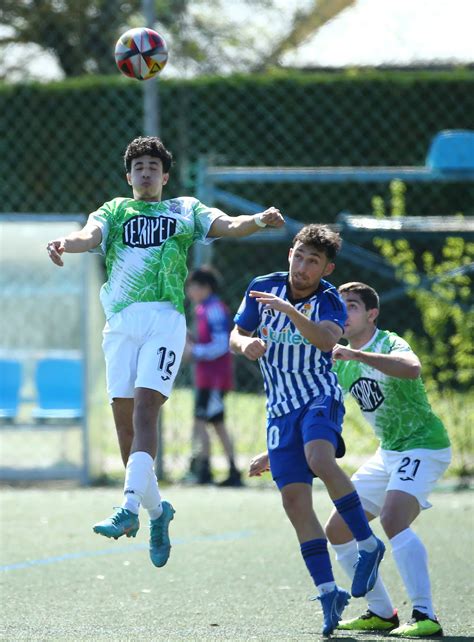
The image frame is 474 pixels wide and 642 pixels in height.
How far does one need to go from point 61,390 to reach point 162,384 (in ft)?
16.1

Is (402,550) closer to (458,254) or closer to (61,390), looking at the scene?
(458,254)

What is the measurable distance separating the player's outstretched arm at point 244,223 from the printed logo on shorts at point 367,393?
96cm

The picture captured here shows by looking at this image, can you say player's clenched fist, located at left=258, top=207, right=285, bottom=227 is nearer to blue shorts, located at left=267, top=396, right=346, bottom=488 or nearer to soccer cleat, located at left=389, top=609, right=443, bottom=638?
blue shorts, located at left=267, top=396, right=346, bottom=488

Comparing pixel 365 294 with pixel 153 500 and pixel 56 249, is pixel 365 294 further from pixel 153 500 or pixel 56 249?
pixel 56 249

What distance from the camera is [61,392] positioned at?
10.4 meters

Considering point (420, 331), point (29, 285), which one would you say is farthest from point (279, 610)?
point (420, 331)

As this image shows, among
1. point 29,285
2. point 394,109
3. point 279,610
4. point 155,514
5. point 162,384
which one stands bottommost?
point 279,610

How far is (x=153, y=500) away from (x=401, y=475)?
1195mm

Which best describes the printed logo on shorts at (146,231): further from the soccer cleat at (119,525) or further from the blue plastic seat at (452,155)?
the blue plastic seat at (452,155)

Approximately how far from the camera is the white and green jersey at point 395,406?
5.93 m

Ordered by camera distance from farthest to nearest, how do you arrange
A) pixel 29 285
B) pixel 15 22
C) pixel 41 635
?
1. pixel 15 22
2. pixel 29 285
3. pixel 41 635

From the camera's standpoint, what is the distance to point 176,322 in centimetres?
579

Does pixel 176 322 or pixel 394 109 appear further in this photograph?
pixel 394 109

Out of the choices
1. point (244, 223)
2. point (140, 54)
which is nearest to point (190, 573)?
point (244, 223)
